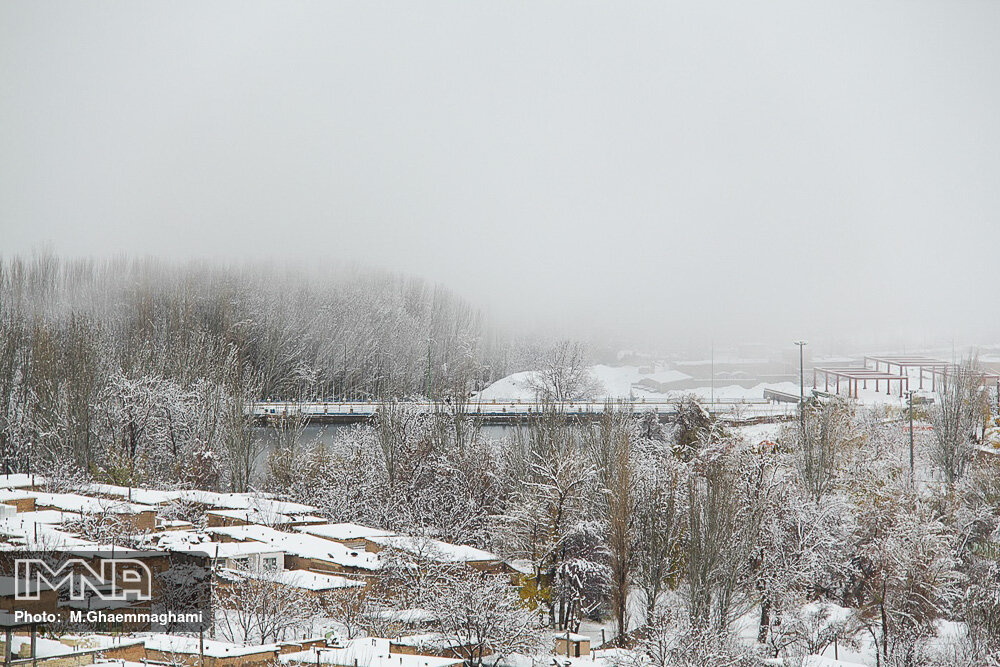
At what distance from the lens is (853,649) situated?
27031 millimetres

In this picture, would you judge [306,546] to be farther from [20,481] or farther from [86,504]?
[20,481]

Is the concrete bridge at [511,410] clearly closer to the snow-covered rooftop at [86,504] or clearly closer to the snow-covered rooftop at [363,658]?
the snow-covered rooftop at [86,504]

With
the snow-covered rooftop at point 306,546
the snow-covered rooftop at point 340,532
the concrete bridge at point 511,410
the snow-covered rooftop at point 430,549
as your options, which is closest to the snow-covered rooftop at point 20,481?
the snow-covered rooftop at point 306,546

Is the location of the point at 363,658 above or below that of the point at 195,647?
below

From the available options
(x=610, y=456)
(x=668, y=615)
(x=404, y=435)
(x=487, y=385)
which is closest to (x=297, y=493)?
(x=404, y=435)

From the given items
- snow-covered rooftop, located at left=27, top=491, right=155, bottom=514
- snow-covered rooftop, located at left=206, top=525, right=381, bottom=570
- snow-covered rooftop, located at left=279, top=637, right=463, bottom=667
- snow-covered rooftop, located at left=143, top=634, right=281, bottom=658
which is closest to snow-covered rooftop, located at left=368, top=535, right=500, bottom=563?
snow-covered rooftop, located at left=206, top=525, right=381, bottom=570

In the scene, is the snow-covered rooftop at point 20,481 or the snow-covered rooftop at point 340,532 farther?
the snow-covered rooftop at point 20,481

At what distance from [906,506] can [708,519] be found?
12033 millimetres

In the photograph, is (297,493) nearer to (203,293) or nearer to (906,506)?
(906,506)

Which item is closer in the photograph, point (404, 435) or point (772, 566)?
point (772, 566)

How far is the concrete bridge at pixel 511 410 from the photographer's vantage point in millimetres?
60312

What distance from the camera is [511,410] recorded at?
72.1 metres

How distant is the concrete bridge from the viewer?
60.3 m

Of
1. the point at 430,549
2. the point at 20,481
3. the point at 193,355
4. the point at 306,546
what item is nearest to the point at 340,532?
the point at 306,546
